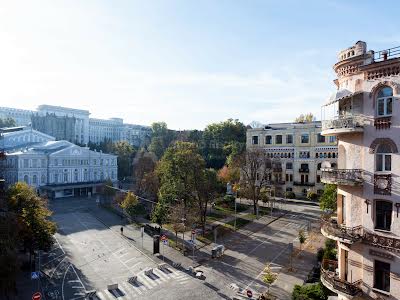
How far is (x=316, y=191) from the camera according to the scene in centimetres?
6994

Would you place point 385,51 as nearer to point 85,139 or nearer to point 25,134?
point 25,134

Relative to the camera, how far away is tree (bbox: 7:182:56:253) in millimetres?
31797

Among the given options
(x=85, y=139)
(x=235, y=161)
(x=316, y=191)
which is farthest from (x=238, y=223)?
(x=85, y=139)

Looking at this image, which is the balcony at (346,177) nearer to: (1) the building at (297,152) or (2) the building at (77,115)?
(1) the building at (297,152)

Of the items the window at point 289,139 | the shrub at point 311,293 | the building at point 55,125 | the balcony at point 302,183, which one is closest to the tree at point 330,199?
the shrub at point 311,293

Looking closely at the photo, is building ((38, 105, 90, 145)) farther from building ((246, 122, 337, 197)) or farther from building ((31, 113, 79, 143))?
building ((246, 122, 337, 197))

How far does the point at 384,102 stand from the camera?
56.8 ft

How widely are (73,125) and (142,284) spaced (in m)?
130

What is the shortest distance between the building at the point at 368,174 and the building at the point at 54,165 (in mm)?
71993

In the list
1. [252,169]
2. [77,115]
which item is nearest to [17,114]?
[77,115]

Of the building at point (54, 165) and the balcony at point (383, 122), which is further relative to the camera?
the building at point (54, 165)

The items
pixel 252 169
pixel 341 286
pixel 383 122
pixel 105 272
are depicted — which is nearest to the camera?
pixel 383 122

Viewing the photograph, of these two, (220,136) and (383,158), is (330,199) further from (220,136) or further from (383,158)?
(220,136)

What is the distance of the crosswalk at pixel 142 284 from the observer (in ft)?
93.9
